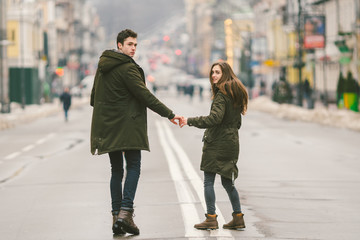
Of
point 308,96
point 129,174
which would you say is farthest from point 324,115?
A: point 129,174

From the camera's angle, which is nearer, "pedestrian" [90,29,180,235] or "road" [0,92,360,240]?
"pedestrian" [90,29,180,235]

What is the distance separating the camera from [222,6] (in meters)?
166

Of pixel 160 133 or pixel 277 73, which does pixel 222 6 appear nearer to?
pixel 277 73

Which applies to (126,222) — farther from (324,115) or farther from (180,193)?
(324,115)

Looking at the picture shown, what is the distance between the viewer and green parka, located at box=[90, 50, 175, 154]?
8086mm

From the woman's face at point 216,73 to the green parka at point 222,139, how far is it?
12cm

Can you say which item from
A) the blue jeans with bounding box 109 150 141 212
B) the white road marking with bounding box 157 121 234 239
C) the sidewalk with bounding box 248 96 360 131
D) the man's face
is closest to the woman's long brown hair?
the man's face

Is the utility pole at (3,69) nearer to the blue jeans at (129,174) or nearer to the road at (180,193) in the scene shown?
the road at (180,193)

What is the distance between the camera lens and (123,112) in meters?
8.14

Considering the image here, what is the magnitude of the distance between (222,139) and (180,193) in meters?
3.67

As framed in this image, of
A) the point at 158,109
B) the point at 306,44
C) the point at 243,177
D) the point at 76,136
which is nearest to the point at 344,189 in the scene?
the point at 243,177

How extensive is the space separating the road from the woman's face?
1.35 m

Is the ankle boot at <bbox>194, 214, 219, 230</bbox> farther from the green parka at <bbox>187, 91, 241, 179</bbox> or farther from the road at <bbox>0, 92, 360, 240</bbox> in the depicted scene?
the green parka at <bbox>187, 91, 241, 179</bbox>

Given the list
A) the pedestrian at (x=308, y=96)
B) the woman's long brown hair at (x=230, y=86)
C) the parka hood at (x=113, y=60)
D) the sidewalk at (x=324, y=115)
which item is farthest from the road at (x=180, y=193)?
the pedestrian at (x=308, y=96)
